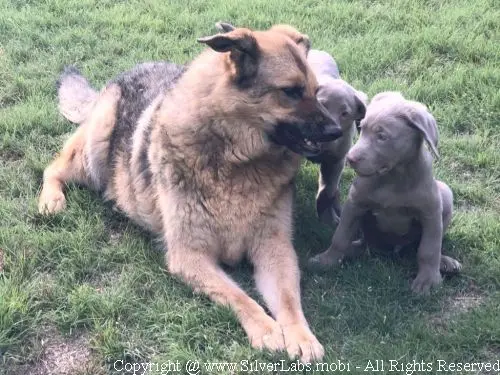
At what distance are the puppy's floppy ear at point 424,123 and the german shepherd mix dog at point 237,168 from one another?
47 centimetres

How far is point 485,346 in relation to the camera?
3713mm

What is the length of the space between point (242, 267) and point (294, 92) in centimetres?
123

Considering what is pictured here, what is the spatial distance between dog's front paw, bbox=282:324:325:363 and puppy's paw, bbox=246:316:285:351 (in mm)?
40

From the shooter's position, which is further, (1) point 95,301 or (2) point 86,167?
(2) point 86,167

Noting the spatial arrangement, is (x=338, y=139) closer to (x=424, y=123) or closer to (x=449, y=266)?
(x=424, y=123)

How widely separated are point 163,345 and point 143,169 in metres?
1.51

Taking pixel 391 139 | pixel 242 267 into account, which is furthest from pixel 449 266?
pixel 242 267

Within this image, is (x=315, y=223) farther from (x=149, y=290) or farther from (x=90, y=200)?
(x=90, y=200)

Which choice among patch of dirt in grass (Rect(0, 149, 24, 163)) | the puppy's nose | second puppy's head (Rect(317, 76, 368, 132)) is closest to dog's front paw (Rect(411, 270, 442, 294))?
the puppy's nose

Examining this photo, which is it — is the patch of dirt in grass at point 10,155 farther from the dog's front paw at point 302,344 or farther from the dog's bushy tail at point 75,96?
the dog's front paw at point 302,344

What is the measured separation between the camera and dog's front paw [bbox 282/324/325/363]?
3.58m

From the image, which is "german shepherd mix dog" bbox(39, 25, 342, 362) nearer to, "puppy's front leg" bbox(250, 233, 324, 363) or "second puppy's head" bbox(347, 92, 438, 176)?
"puppy's front leg" bbox(250, 233, 324, 363)

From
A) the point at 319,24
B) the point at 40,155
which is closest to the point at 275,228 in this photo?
the point at 40,155

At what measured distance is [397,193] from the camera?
13.5 feet
